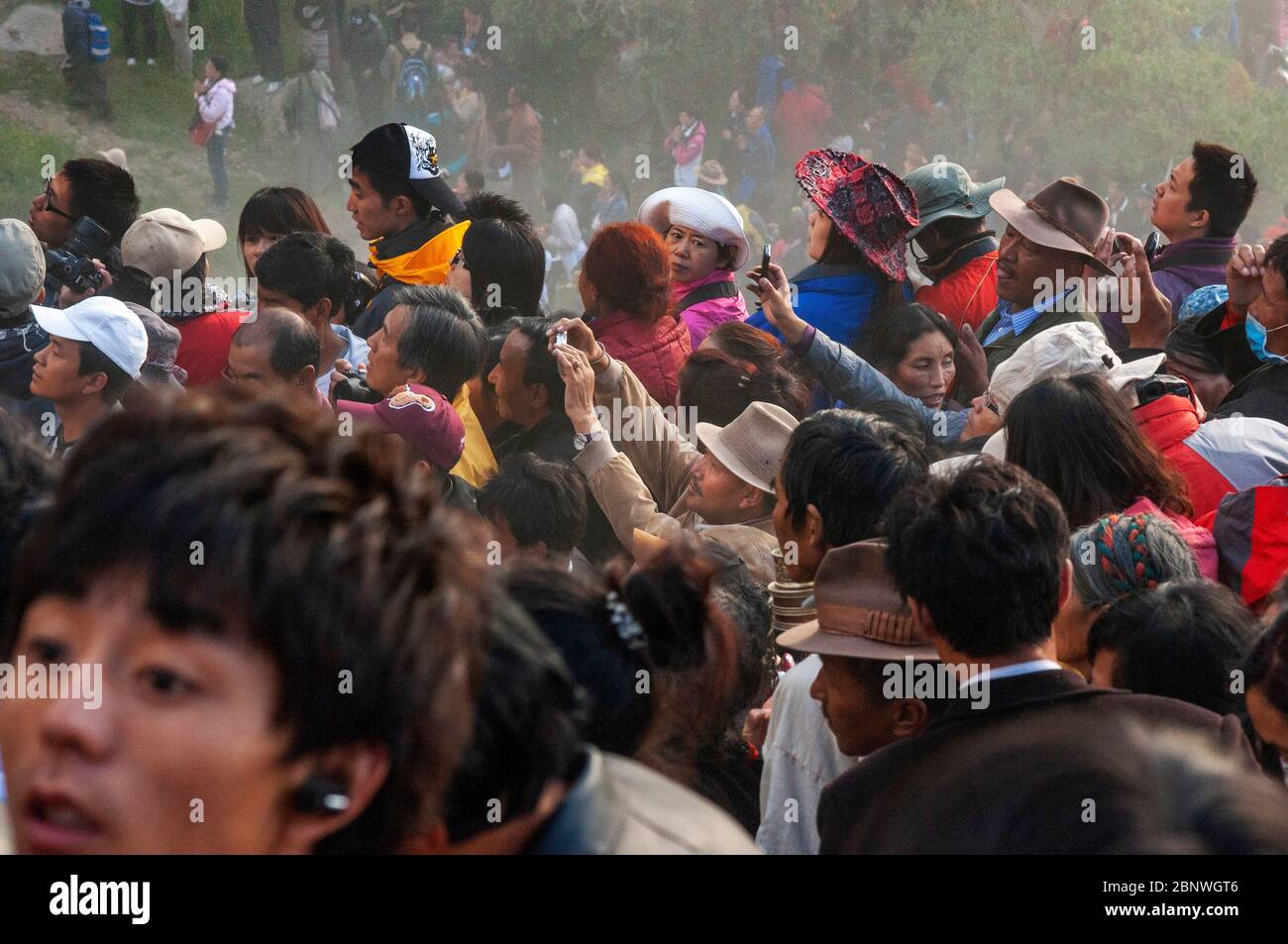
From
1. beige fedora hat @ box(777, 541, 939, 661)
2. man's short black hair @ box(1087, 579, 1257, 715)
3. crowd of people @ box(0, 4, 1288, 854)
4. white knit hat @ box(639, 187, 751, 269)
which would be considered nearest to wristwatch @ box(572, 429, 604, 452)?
crowd of people @ box(0, 4, 1288, 854)

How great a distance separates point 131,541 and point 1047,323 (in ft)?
11.8

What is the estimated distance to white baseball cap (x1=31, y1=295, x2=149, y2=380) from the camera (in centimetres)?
367

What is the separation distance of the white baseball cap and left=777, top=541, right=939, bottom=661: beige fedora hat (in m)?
2.21

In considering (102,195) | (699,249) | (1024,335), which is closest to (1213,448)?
(1024,335)

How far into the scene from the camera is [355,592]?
37.7 inches

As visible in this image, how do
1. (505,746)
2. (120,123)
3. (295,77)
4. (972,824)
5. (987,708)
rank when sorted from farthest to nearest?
(295,77) < (120,123) < (987,708) < (972,824) < (505,746)

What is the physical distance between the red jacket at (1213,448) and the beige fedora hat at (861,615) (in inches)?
50.0

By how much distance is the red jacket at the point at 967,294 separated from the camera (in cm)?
471

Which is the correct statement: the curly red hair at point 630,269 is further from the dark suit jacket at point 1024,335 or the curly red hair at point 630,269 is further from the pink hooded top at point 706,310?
the dark suit jacket at point 1024,335

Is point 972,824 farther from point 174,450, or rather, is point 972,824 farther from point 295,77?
point 295,77

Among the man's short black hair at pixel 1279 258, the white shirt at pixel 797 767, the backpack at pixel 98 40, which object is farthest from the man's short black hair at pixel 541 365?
the backpack at pixel 98 40

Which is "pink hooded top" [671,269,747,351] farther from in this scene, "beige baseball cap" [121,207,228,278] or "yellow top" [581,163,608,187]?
"yellow top" [581,163,608,187]
